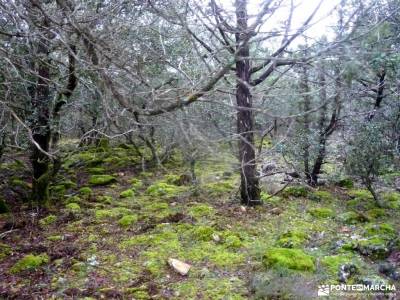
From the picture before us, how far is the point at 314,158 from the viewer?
305 inches

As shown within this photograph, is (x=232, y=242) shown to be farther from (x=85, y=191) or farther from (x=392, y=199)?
(x=85, y=191)

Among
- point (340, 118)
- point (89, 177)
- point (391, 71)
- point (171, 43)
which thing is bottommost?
point (89, 177)

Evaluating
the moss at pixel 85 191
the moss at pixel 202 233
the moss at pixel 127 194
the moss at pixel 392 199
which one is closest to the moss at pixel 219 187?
the moss at pixel 127 194

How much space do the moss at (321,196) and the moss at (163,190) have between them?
241 cm

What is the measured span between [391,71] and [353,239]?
118 inches

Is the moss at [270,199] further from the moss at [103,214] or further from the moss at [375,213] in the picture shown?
A: the moss at [103,214]

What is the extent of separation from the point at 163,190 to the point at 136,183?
1028 mm

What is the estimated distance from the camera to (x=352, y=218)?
234 inches

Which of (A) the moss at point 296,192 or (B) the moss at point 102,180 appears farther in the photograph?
(B) the moss at point 102,180

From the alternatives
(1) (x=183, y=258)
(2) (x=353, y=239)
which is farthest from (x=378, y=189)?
(1) (x=183, y=258)

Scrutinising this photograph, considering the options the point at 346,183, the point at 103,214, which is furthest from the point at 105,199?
the point at 346,183

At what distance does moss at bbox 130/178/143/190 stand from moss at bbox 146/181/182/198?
0.33 meters

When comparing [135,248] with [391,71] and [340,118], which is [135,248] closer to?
[340,118]

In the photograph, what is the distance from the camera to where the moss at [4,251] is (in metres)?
5.01
